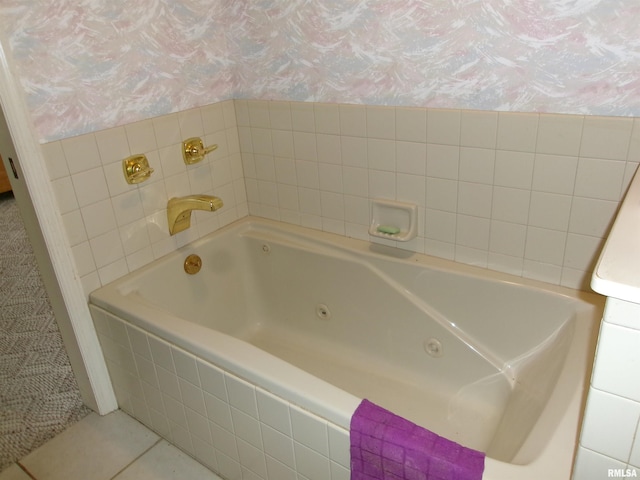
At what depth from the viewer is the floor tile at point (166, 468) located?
158 cm

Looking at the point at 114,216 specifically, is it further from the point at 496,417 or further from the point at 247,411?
the point at 496,417

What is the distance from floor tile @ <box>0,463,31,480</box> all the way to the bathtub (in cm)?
36

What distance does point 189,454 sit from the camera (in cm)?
164

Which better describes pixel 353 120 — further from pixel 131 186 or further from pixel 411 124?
pixel 131 186

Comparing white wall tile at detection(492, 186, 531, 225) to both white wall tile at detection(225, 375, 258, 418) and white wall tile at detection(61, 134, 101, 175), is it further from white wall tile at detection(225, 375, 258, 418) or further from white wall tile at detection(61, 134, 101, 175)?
white wall tile at detection(61, 134, 101, 175)

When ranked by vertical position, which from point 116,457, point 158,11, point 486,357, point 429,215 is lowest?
point 116,457

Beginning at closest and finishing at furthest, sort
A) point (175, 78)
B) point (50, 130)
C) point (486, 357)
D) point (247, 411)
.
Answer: point (247, 411), point (50, 130), point (486, 357), point (175, 78)

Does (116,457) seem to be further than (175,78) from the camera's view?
No

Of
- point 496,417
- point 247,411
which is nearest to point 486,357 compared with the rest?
point 496,417

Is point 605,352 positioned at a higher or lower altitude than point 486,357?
higher

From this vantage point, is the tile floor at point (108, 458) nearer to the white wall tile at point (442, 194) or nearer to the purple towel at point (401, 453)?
the purple towel at point (401, 453)

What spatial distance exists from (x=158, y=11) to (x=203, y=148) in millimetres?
495

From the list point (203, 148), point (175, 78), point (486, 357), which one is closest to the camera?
point (486, 357)

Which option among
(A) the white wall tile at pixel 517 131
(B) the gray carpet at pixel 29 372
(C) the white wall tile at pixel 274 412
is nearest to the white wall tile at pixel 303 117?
(A) the white wall tile at pixel 517 131
